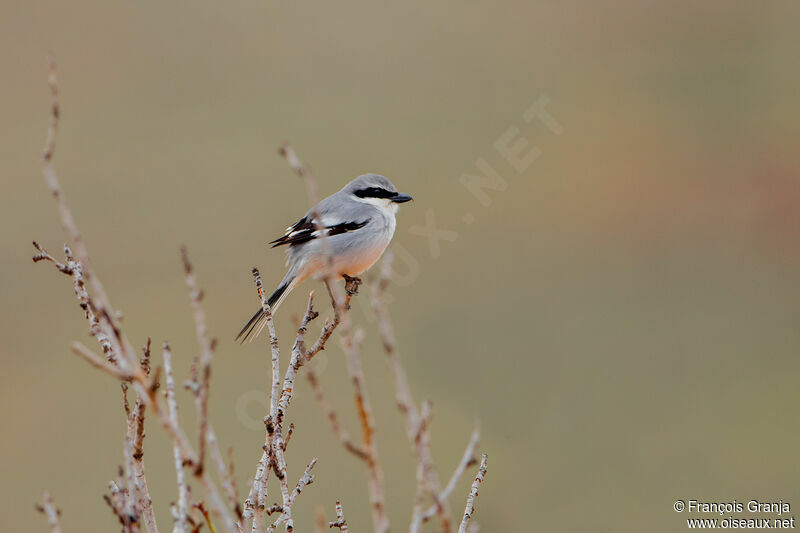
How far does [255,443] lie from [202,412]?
13.9ft

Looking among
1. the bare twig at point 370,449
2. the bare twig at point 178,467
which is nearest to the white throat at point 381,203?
the bare twig at point 178,467

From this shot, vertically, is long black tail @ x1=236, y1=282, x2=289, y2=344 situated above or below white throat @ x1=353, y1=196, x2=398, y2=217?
below

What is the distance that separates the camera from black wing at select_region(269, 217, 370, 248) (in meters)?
3.24

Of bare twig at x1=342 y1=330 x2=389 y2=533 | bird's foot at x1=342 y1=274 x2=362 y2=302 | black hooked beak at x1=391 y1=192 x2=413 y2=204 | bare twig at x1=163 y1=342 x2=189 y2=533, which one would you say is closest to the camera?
bare twig at x1=342 y1=330 x2=389 y2=533

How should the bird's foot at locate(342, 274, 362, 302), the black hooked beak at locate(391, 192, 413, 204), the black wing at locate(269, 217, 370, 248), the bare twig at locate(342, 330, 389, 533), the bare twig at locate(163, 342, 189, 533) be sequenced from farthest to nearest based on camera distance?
the black hooked beak at locate(391, 192, 413, 204), the bird's foot at locate(342, 274, 362, 302), the black wing at locate(269, 217, 370, 248), the bare twig at locate(163, 342, 189, 533), the bare twig at locate(342, 330, 389, 533)

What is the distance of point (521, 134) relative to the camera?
7.68m

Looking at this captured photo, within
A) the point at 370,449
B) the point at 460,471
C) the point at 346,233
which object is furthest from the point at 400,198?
the point at 370,449

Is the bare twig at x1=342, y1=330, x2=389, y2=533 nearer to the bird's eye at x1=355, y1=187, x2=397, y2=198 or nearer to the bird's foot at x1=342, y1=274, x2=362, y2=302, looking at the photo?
the bird's foot at x1=342, y1=274, x2=362, y2=302

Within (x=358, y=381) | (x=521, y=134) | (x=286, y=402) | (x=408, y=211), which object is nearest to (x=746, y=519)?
(x=286, y=402)

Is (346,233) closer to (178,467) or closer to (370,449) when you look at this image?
(178,467)

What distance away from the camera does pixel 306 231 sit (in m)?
3.33

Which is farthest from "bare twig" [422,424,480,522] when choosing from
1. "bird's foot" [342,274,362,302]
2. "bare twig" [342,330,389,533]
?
"bird's foot" [342,274,362,302]

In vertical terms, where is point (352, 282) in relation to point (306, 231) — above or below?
below

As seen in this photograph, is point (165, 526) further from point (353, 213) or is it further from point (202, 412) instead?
point (202, 412)
